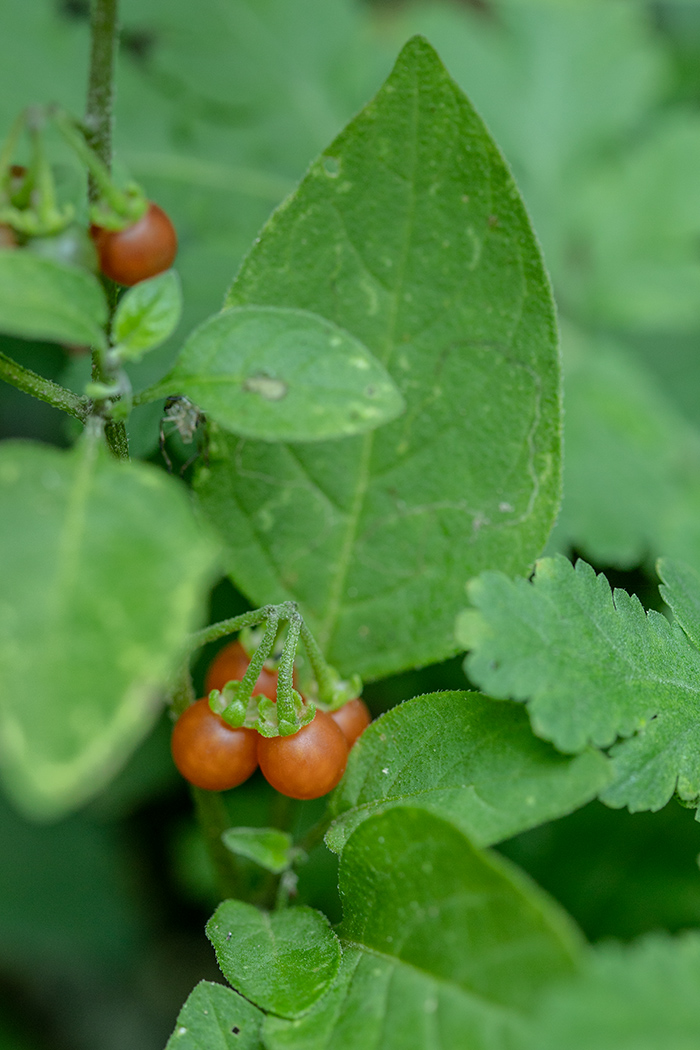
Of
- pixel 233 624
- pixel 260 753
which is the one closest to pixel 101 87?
pixel 233 624

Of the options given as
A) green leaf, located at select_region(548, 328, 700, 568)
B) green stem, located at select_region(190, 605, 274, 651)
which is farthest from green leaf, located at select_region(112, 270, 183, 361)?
green leaf, located at select_region(548, 328, 700, 568)

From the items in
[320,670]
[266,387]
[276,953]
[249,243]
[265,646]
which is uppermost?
[266,387]

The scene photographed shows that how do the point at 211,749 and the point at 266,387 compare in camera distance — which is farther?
the point at 211,749

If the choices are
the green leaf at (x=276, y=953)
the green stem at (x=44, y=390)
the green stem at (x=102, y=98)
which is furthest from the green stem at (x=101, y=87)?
the green leaf at (x=276, y=953)

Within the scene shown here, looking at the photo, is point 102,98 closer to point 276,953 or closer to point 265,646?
point 265,646

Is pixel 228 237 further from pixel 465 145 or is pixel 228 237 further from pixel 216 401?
pixel 216 401
